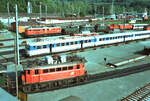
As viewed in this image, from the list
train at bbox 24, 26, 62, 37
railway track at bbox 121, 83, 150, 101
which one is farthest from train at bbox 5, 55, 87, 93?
train at bbox 24, 26, 62, 37

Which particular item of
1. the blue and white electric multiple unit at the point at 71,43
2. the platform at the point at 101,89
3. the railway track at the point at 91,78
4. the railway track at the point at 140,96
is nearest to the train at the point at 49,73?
the railway track at the point at 91,78

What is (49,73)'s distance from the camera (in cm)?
1788

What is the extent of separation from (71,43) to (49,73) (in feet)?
56.9

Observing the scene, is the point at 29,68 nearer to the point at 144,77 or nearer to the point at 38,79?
the point at 38,79

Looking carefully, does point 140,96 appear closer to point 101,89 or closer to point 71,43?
point 101,89

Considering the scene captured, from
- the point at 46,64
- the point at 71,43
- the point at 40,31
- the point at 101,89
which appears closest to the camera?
the point at 46,64

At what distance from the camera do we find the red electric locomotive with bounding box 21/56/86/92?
1734 centimetres

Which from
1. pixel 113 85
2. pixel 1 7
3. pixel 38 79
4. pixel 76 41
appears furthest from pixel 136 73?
pixel 1 7

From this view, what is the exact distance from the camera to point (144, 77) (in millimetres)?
22141

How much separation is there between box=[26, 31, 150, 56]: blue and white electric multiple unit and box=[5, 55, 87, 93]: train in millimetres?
12307

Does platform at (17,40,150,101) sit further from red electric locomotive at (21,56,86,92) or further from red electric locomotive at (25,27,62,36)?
red electric locomotive at (25,27,62,36)

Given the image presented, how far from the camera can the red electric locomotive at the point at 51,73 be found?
17344 mm

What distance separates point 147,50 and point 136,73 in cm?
1112

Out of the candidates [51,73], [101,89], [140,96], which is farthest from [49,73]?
[140,96]
